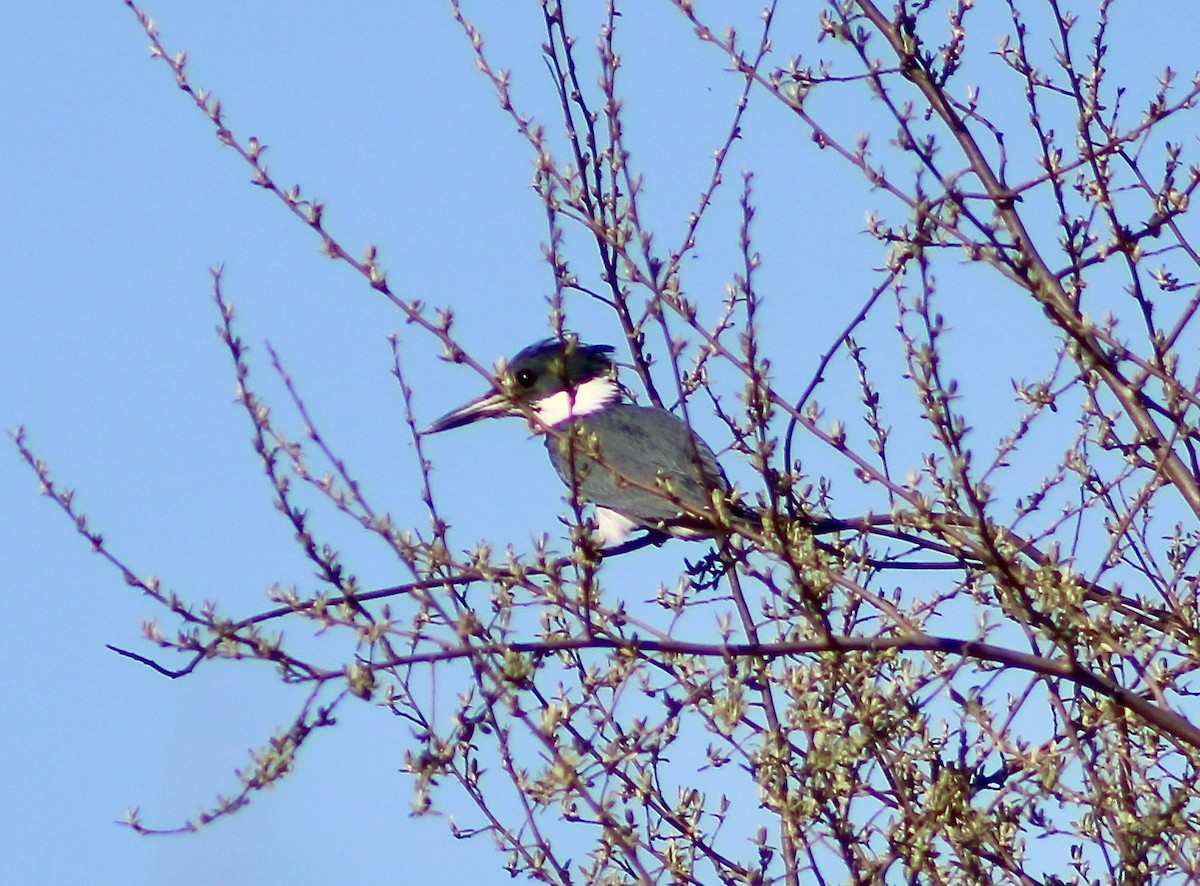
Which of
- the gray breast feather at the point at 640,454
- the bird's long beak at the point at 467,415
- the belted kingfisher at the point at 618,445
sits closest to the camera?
the belted kingfisher at the point at 618,445

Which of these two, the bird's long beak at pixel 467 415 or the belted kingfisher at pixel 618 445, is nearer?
the belted kingfisher at pixel 618 445

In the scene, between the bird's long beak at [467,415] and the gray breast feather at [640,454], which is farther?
the bird's long beak at [467,415]

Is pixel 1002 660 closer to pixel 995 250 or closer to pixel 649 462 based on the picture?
pixel 995 250

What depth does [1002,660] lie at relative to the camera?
238 centimetres

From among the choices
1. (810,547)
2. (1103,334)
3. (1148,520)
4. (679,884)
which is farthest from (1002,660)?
(1148,520)

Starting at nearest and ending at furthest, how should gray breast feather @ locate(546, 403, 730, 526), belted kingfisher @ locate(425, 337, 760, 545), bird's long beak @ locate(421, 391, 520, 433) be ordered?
1. belted kingfisher @ locate(425, 337, 760, 545)
2. gray breast feather @ locate(546, 403, 730, 526)
3. bird's long beak @ locate(421, 391, 520, 433)

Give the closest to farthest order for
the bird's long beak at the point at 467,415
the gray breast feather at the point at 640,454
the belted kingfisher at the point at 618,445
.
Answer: the belted kingfisher at the point at 618,445, the gray breast feather at the point at 640,454, the bird's long beak at the point at 467,415

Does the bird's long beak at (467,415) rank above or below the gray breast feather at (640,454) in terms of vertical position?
above

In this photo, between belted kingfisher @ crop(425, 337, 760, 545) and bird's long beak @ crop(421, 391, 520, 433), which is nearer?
belted kingfisher @ crop(425, 337, 760, 545)

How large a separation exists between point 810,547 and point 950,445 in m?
0.29

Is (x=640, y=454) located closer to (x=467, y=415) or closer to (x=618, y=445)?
(x=618, y=445)

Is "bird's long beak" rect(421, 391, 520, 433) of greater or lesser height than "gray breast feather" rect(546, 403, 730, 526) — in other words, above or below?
above

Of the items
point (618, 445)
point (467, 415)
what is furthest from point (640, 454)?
point (467, 415)

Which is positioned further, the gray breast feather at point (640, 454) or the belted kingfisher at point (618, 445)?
the gray breast feather at point (640, 454)
